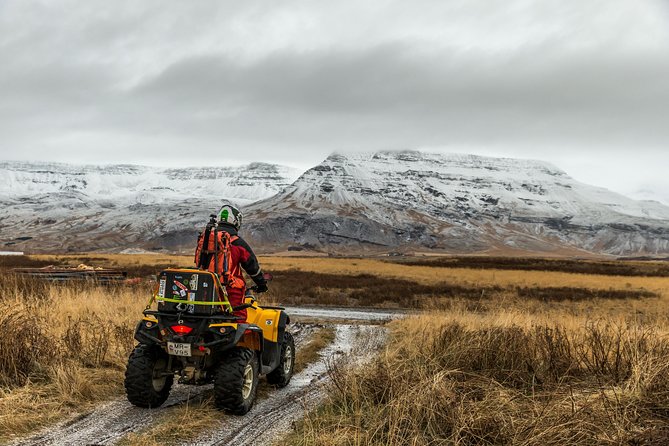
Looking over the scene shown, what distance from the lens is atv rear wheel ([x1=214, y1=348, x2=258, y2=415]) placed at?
6086mm

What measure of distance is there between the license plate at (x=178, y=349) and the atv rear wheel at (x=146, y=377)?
0.40m

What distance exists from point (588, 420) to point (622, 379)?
7.64ft

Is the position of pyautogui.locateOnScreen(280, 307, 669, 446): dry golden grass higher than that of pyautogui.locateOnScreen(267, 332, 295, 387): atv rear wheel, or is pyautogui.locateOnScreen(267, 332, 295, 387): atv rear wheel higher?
pyautogui.locateOnScreen(280, 307, 669, 446): dry golden grass

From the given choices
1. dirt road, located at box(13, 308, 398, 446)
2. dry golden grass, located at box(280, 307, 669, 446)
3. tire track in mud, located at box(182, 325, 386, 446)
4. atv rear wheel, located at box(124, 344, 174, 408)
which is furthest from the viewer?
atv rear wheel, located at box(124, 344, 174, 408)

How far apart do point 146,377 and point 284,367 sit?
2348 mm

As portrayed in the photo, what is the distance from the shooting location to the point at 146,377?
6219mm

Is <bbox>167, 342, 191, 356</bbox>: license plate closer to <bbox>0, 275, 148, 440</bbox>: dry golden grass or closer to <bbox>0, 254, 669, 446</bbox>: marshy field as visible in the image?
<bbox>0, 254, 669, 446</bbox>: marshy field

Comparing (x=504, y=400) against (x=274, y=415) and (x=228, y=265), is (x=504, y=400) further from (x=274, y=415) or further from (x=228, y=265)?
(x=228, y=265)

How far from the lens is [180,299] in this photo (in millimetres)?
6188

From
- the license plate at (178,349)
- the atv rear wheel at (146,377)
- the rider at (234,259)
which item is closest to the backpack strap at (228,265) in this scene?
the rider at (234,259)

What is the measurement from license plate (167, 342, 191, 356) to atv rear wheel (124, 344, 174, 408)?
40 cm

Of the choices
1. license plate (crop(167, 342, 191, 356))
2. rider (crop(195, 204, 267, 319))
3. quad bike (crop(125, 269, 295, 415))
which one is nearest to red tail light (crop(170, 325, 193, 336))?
quad bike (crop(125, 269, 295, 415))

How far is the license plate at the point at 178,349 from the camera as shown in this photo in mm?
6102

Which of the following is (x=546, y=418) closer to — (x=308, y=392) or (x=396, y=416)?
(x=396, y=416)
